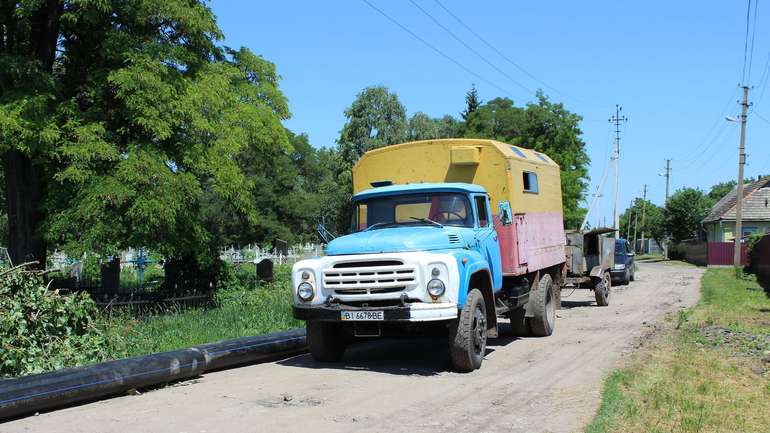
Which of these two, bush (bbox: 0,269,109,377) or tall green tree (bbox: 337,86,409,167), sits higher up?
tall green tree (bbox: 337,86,409,167)

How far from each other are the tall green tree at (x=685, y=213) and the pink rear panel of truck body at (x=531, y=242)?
69.4 meters

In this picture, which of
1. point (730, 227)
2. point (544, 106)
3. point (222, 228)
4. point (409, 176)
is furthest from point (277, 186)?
point (409, 176)

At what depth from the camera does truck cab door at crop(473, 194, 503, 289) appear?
10852 mm

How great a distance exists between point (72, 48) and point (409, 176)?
1109cm

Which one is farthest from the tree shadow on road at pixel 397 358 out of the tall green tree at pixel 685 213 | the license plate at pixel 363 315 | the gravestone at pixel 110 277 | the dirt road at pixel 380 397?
the tall green tree at pixel 685 213

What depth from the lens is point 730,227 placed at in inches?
2483

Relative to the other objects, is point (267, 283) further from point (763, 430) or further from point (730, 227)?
point (730, 227)

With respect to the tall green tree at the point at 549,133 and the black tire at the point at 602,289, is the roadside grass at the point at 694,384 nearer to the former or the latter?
the black tire at the point at 602,289

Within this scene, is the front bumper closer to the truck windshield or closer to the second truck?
the second truck

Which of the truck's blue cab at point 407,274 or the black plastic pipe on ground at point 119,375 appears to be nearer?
the black plastic pipe on ground at point 119,375

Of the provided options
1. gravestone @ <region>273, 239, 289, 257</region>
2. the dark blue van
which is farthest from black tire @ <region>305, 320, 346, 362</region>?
gravestone @ <region>273, 239, 289, 257</region>

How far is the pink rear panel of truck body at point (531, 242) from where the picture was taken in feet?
39.2

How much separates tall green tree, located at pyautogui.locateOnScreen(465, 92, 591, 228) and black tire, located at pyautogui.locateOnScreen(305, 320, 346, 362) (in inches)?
1680

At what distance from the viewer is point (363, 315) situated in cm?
934
